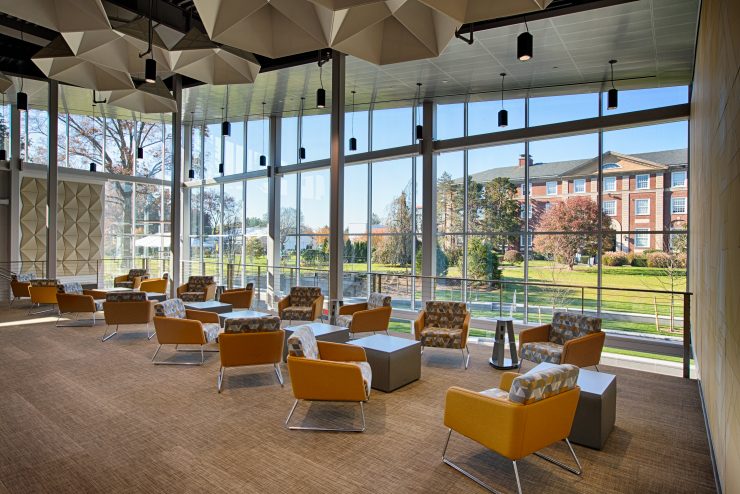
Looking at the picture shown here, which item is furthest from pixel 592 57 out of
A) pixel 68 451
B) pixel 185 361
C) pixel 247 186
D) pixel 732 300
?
pixel 247 186

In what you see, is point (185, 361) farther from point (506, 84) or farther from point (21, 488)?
point (506, 84)

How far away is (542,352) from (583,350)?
0.44 m

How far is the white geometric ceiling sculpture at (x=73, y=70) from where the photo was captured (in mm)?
6984

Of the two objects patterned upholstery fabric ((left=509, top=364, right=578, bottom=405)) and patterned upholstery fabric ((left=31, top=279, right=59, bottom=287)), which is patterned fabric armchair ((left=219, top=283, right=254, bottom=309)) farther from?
patterned upholstery fabric ((left=509, top=364, right=578, bottom=405))

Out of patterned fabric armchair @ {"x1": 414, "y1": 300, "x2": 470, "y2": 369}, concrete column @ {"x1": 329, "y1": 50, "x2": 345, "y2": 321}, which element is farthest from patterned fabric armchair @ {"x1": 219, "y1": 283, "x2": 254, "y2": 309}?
patterned fabric armchair @ {"x1": 414, "y1": 300, "x2": 470, "y2": 369}

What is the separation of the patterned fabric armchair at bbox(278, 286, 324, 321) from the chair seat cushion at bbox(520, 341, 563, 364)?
396 centimetres

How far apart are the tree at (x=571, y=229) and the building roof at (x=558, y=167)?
73 cm

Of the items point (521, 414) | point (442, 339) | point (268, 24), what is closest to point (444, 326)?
point (442, 339)

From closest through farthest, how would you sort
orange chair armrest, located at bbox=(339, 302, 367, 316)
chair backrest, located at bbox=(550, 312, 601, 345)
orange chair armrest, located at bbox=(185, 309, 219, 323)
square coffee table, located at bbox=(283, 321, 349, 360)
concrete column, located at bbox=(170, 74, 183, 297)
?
chair backrest, located at bbox=(550, 312, 601, 345) → square coffee table, located at bbox=(283, 321, 349, 360) → orange chair armrest, located at bbox=(185, 309, 219, 323) → orange chair armrest, located at bbox=(339, 302, 367, 316) → concrete column, located at bbox=(170, 74, 183, 297)

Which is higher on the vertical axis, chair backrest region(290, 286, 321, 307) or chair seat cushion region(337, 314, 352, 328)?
chair backrest region(290, 286, 321, 307)

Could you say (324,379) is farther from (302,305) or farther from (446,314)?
(302,305)

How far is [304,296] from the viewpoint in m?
8.59

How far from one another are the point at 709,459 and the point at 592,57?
279 inches

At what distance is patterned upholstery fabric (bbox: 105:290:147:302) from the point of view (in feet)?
24.4
